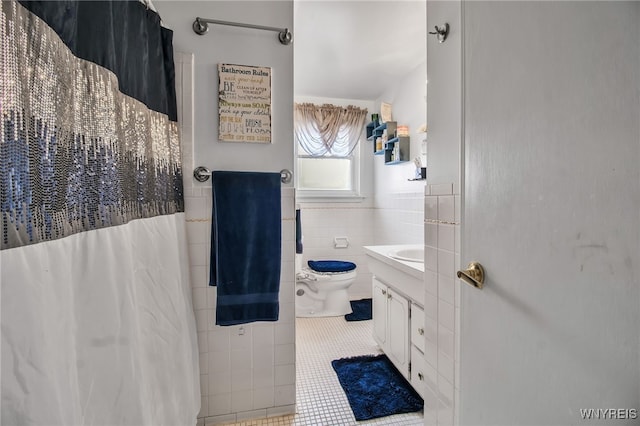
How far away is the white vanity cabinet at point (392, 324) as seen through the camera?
5.37 feet

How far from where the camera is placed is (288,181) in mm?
1448

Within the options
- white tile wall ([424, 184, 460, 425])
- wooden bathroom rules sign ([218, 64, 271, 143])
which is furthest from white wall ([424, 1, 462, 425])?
wooden bathroom rules sign ([218, 64, 271, 143])

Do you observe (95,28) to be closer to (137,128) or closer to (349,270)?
(137,128)

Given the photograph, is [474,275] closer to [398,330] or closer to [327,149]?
[398,330]

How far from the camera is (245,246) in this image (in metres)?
1.35

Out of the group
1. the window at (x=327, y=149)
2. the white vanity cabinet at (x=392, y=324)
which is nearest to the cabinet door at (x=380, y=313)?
the white vanity cabinet at (x=392, y=324)

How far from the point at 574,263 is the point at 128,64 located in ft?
4.31

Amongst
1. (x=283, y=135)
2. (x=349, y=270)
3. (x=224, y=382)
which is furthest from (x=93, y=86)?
(x=349, y=270)

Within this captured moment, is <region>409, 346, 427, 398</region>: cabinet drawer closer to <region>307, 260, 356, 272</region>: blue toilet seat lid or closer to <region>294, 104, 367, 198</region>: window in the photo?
<region>307, 260, 356, 272</region>: blue toilet seat lid

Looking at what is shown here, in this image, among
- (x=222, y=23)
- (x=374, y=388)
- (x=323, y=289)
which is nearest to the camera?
→ (x=222, y=23)

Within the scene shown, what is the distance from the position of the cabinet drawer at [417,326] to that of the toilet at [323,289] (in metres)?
1.11


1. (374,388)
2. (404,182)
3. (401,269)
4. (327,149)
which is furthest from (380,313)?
(327,149)

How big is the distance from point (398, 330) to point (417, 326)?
0.85 ft

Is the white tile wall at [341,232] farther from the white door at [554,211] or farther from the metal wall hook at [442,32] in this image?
the white door at [554,211]
